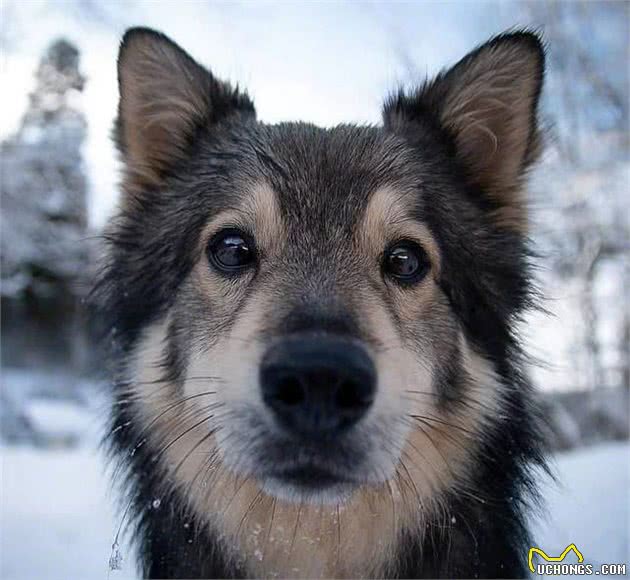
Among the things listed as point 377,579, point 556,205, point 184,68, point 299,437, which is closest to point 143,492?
point 377,579

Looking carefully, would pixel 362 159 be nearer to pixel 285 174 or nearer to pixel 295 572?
pixel 285 174

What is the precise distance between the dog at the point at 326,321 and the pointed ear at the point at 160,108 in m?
0.01

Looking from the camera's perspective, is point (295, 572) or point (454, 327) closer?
point (295, 572)

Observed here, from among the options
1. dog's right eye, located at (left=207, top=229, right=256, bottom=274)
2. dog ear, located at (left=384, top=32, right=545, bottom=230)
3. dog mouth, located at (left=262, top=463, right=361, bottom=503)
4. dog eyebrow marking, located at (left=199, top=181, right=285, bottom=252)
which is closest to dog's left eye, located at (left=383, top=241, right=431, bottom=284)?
dog eyebrow marking, located at (left=199, top=181, right=285, bottom=252)

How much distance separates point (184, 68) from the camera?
11.3 feet

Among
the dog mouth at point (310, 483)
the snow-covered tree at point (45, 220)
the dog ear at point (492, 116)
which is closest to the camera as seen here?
the dog mouth at point (310, 483)

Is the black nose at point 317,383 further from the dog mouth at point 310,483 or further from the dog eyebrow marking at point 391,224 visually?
the dog eyebrow marking at point 391,224

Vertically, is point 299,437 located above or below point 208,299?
below

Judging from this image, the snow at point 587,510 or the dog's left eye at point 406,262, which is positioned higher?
the dog's left eye at point 406,262

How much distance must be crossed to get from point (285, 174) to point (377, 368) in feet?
3.79

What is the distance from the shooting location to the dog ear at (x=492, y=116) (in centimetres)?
322

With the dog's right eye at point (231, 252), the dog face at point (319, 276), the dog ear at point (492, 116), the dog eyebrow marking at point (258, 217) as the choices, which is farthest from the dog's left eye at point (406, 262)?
the dog ear at point (492, 116)

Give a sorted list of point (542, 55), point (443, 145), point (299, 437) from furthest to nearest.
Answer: point (443, 145), point (542, 55), point (299, 437)

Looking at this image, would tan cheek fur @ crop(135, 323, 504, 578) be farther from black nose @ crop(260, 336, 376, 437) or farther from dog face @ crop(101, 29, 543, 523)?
black nose @ crop(260, 336, 376, 437)
